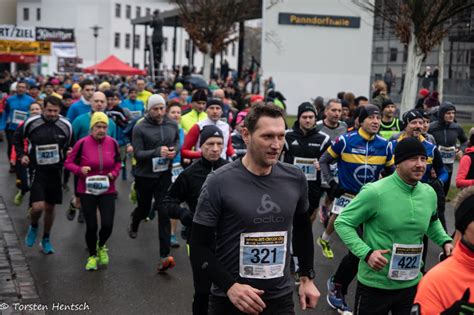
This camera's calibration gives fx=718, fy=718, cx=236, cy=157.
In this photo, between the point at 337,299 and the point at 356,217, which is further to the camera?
the point at 337,299

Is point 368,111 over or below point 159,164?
over

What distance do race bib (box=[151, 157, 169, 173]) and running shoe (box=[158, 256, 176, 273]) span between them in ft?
4.02

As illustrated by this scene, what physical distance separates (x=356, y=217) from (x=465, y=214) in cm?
181

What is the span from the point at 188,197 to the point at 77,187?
2.39 m

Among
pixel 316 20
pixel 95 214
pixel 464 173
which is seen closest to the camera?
pixel 464 173

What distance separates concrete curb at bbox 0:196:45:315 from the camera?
6879mm

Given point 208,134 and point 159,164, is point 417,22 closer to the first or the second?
point 159,164

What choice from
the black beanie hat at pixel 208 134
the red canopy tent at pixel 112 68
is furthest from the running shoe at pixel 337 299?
the red canopy tent at pixel 112 68

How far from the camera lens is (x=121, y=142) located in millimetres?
13414

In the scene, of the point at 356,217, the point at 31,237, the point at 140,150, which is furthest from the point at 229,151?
the point at 356,217

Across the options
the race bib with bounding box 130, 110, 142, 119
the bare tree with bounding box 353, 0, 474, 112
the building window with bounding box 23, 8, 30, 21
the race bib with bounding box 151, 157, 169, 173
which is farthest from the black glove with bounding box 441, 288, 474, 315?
the building window with bounding box 23, 8, 30, 21

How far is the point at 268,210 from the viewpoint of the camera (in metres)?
3.84

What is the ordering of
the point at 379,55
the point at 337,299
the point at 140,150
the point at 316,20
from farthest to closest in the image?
the point at 379,55 < the point at 316,20 < the point at 140,150 < the point at 337,299

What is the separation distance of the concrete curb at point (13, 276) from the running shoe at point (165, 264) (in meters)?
1.38
